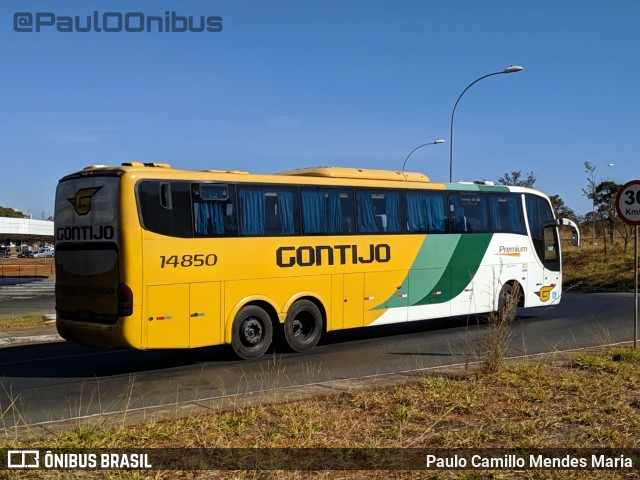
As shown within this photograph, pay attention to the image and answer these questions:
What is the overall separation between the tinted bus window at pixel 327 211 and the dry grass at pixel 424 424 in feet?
17.8

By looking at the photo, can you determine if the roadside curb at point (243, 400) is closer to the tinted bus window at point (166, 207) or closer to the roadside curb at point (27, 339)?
the tinted bus window at point (166, 207)

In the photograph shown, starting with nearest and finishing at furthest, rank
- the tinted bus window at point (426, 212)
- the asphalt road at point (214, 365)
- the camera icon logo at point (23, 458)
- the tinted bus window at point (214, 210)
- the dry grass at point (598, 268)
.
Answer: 1. the camera icon logo at point (23, 458)
2. the asphalt road at point (214, 365)
3. the tinted bus window at point (214, 210)
4. the tinted bus window at point (426, 212)
5. the dry grass at point (598, 268)

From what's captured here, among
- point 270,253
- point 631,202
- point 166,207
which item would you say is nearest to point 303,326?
point 270,253

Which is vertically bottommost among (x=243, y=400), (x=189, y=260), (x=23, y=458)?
(x=243, y=400)

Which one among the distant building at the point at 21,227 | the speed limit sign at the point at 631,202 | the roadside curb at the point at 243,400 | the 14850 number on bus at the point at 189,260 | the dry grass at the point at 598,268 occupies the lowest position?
the roadside curb at the point at 243,400

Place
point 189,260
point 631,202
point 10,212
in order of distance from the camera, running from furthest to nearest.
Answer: point 10,212 → point 189,260 → point 631,202

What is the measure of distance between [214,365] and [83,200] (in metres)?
3.60

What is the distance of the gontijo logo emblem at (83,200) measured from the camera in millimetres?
11609

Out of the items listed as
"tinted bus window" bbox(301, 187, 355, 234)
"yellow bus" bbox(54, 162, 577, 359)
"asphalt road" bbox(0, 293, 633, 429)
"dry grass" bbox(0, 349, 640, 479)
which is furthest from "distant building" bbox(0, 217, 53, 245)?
"dry grass" bbox(0, 349, 640, 479)

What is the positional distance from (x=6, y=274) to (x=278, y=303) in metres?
51.3

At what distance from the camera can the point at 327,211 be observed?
46.9 feet

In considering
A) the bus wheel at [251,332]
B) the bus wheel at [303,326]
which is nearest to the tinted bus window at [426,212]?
the bus wheel at [303,326]

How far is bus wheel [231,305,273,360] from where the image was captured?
12.7 m

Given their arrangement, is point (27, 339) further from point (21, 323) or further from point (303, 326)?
point (303, 326)
